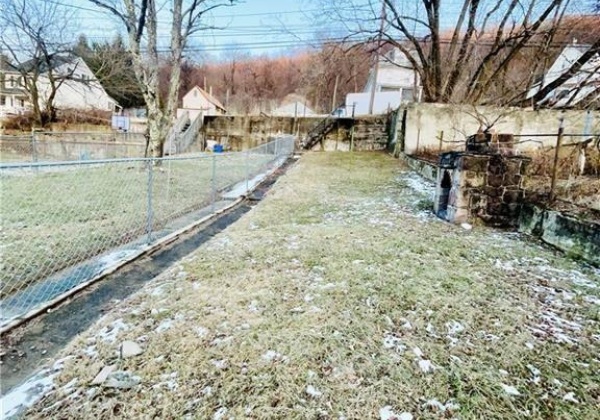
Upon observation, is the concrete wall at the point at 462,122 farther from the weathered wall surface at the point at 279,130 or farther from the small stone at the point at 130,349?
the small stone at the point at 130,349

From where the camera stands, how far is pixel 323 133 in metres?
18.8

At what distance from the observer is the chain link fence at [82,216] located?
2.97 meters

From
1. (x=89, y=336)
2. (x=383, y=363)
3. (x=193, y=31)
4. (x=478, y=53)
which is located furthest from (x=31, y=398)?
(x=478, y=53)

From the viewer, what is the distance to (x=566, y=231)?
12.5ft

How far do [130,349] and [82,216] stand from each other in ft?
12.8

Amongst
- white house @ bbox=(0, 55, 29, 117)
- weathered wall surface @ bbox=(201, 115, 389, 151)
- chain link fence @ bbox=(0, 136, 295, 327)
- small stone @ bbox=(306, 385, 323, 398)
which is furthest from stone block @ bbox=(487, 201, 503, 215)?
white house @ bbox=(0, 55, 29, 117)

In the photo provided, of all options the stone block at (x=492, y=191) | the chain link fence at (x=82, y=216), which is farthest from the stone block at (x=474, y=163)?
the chain link fence at (x=82, y=216)

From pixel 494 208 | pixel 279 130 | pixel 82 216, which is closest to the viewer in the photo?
pixel 494 208

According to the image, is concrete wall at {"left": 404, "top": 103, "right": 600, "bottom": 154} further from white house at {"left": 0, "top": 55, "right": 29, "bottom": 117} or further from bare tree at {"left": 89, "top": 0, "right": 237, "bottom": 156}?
white house at {"left": 0, "top": 55, "right": 29, "bottom": 117}

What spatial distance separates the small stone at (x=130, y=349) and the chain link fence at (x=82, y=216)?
3.20 feet

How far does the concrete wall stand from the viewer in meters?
11.4

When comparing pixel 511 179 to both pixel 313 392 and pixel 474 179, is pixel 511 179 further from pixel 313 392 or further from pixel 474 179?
pixel 313 392

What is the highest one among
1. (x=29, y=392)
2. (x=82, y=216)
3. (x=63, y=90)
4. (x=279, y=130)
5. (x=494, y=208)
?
(x=63, y=90)

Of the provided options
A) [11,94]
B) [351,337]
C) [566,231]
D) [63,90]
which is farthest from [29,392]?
[11,94]
